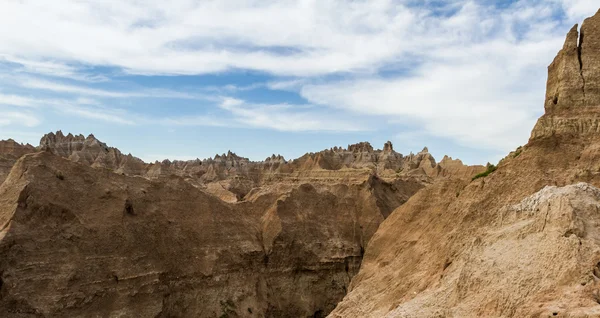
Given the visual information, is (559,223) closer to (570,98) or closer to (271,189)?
(570,98)

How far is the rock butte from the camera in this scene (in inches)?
674

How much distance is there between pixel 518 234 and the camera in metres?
18.4

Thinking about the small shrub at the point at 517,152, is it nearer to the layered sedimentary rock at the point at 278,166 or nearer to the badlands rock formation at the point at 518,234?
the badlands rock formation at the point at 518,234

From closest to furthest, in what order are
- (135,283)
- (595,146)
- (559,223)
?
(559,223)
(595,146)
(135,283)

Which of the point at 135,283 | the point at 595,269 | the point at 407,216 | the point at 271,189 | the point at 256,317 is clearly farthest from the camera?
the point at 271,189

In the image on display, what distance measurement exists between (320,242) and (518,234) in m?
24.6

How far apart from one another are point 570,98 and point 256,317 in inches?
966

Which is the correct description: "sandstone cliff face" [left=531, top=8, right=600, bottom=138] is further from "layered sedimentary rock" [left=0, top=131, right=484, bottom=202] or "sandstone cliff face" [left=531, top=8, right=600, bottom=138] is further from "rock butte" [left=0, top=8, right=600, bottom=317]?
"layered sedimentary rock" [left=0, top=131, right=484, bottom=202]

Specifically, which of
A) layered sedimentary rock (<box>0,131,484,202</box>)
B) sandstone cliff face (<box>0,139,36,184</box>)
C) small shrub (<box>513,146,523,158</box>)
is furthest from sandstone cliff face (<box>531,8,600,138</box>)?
sandstone cliff face (<box>0,139,36,184</box>)

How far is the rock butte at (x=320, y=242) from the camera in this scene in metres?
17.1

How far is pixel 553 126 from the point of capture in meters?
25.2

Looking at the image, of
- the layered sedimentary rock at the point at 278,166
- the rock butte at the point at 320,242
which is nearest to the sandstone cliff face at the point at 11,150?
the layered sedimentary rock at the point at 278,166

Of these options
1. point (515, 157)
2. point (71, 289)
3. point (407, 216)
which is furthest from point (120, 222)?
point (515, 157)

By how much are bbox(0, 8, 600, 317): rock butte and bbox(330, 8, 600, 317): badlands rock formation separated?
0.07m
